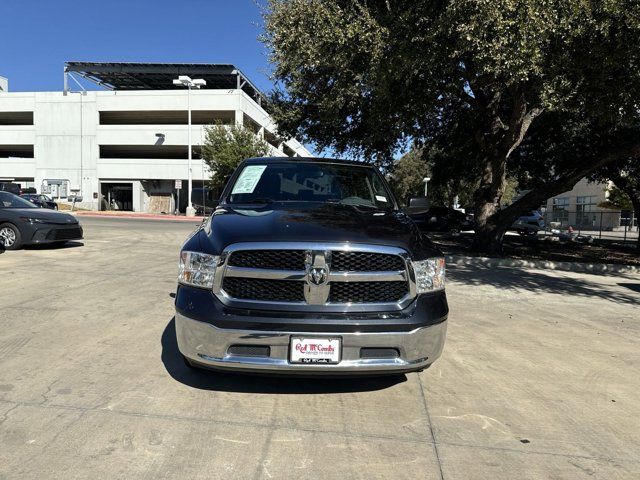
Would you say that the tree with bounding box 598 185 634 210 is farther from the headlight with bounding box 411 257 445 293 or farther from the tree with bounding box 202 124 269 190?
the headlight with bounding box 411 257 445 293

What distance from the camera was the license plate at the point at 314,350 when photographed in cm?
307

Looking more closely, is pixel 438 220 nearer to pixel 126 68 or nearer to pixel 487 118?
pixel 487 118

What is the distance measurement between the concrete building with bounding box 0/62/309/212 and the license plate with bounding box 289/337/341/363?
4009cm

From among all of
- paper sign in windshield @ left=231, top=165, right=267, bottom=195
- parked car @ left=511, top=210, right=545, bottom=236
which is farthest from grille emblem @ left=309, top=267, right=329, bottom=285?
parked car @ left=511, top=210, right=545, bottom=236

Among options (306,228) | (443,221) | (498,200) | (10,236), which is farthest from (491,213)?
(443,221)

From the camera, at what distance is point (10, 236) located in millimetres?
10484

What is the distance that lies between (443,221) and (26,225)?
21.7 meters

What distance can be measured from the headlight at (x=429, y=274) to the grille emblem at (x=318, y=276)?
0.66 metres

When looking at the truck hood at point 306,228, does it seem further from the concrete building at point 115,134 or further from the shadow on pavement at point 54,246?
the concrete building at point 115,134

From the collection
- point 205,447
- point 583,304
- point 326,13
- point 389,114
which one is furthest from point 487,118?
point 205,447

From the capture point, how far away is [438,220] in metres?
27.0

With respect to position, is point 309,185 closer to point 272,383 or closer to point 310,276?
point 310,276

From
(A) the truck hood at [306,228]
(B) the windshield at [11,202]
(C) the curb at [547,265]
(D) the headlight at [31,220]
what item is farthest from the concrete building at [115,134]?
(A) the truck hood at [306,228]

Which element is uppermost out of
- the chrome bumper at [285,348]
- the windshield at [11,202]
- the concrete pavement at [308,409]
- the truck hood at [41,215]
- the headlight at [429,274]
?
the windshield at [11,202]
